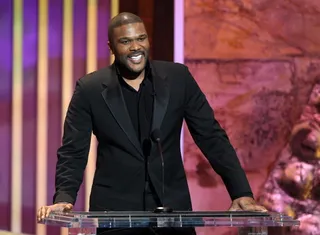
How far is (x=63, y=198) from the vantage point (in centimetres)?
249

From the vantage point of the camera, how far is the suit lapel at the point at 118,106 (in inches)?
99.0

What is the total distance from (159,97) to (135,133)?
0.49 ft

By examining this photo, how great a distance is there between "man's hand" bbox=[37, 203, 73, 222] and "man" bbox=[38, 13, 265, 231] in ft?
0.21

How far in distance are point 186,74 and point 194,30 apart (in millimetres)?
1317

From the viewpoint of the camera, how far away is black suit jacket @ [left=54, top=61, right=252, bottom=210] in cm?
252

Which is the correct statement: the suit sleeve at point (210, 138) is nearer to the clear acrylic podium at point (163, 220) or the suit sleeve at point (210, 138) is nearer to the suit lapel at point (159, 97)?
the suit lapel at point (159, 97)

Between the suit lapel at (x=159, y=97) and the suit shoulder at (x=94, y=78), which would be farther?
the suit shoulder at (x=94, y=78)

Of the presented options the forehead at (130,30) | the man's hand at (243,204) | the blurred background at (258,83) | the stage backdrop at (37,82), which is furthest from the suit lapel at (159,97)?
the stage backdrop at (37,82)

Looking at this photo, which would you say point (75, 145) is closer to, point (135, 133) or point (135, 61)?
point (135, 133)

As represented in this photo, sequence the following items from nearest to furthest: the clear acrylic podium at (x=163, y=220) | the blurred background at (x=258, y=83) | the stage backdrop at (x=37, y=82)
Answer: the clear acrylic podium at (x=163, y=220) < the blurred background at (x=258, y=83) < the stage backdrop at (x=37, y=82)

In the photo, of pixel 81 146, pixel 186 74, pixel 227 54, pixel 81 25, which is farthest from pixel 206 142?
pixel 81 25

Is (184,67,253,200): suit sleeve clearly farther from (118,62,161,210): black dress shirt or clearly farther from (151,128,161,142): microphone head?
(151,128,161,142): microphone head

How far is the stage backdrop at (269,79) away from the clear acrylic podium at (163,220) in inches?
69.8

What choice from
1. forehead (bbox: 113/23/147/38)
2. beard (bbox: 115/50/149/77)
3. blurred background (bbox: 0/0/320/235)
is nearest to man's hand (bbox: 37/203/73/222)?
beard (bbox: 115/50/149/77)
